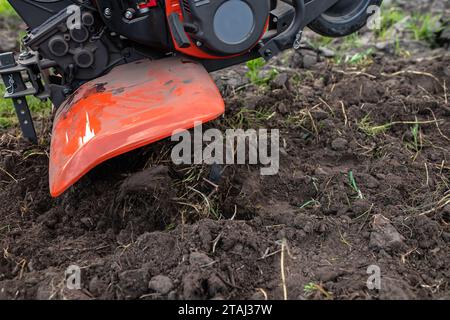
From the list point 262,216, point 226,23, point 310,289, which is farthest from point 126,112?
point 310,289

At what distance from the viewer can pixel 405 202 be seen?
2918 millimetres

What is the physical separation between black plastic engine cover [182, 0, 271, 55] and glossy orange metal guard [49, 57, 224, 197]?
0.18 metres

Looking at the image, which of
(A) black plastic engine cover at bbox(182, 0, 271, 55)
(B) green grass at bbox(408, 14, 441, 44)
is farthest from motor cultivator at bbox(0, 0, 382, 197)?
(B) green grass at bbox(408, 14, 441, 44)

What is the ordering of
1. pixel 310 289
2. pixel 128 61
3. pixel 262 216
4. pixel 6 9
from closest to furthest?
pixel 310 289
pixel 262 216
pixel 128 61
pixel 6 9

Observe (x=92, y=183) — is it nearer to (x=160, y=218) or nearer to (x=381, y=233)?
(x=160, y=218)

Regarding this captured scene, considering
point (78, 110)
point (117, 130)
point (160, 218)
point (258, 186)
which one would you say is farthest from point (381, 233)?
point (78, 110)

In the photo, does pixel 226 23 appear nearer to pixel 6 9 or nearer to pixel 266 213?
pixel 266 213

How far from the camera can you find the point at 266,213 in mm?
2812

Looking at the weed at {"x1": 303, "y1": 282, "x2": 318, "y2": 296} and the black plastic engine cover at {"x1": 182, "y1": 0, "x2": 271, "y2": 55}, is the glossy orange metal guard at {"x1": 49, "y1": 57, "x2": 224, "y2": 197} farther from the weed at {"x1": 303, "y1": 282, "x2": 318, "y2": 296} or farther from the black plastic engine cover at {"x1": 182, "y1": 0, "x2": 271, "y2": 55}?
the weed at {"x1": 303, "y1": 282, "x2": 318, "y2": 296}

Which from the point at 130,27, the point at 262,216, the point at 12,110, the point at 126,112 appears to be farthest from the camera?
the point at 12,110

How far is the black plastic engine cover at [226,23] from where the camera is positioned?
2.76 meters

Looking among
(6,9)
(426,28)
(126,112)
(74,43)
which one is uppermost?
(74,43)

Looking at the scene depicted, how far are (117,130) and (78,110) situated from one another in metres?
0.35

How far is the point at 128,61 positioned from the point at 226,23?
0.56 metres
